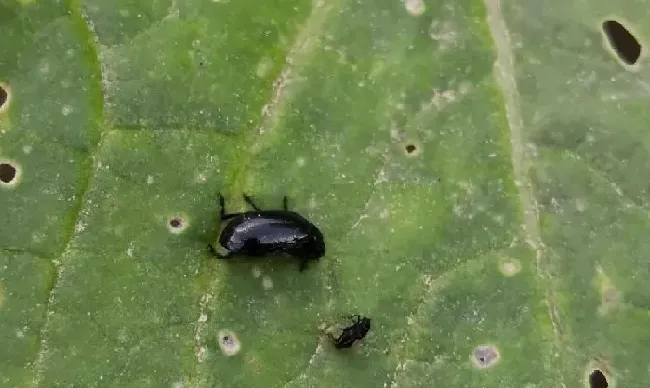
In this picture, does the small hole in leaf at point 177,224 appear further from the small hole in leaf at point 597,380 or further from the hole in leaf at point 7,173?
the small hole in leaf at point 597,380

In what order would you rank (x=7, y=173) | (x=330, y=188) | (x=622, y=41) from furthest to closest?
(x=622, y=41), (x=330, y=188), (x=7, y=173)

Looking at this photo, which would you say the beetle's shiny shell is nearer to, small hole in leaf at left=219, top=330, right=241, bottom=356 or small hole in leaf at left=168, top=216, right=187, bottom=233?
small hole in leaf at left=168, top=216, right=187, bottom=233

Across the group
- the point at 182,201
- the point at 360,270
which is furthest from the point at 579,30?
the point at 182,201

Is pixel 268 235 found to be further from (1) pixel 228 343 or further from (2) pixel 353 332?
(2) pixel 353 332

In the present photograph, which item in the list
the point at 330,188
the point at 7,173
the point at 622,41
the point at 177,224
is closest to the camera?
the point at 7,173

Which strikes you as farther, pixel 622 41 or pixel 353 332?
pixel 622 41

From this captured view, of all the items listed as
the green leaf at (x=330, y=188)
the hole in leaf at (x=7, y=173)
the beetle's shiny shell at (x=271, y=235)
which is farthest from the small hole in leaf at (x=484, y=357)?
the hole in leaf at (x=7, y=173)

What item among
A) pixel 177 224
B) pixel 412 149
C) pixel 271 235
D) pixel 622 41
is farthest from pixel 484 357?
pixel 622 41
